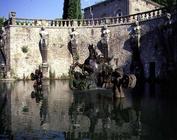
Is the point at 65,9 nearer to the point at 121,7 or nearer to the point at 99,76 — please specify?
the point at 121,7

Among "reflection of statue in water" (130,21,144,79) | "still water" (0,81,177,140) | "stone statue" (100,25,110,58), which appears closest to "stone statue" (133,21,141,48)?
"reflection of statue in water" (130,21,144,79)

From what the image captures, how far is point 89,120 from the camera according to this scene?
44.5 feet

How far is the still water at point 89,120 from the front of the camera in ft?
36.0

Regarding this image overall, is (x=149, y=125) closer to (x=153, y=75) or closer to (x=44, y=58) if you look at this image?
(x=153, y=75)

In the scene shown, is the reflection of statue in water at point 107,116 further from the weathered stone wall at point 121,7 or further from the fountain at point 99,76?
the weathered stone wall at point 121,7

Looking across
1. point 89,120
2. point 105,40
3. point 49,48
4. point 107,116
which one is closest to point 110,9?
point 105,40

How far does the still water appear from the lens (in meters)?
11.0

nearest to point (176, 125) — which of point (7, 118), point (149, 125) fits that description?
point (149, 125)

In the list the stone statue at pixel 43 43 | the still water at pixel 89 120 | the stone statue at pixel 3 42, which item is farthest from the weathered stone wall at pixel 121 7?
the still water at pixel 89 120

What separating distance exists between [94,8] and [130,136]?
136ft

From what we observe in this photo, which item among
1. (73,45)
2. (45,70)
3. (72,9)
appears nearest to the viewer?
(45,70)

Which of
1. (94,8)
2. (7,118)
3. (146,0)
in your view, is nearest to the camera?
(7,118)

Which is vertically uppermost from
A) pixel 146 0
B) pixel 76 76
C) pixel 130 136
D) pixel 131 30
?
pixel 146 0

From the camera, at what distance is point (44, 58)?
40.9m
